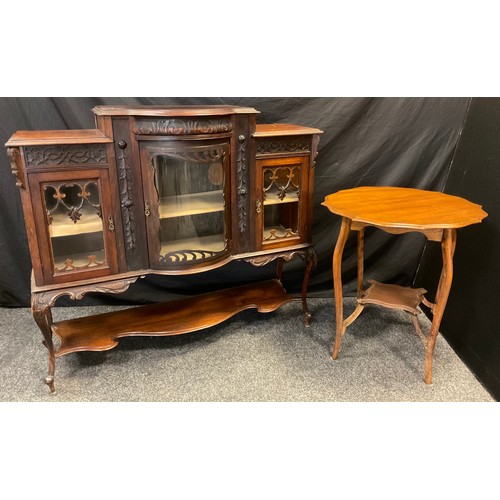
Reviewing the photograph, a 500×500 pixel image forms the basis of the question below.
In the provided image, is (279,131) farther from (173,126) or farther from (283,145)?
(173,126)

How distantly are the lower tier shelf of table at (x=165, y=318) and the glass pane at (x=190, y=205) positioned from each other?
0.40 meters

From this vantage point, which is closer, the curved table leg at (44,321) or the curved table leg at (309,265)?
the curved table leg at (44,321)

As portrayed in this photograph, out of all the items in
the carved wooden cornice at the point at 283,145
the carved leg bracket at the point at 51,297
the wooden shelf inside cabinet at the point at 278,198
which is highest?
the carved wooden cornice at the point at 283,145

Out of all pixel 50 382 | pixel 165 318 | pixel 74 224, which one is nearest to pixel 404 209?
pixel 165 318

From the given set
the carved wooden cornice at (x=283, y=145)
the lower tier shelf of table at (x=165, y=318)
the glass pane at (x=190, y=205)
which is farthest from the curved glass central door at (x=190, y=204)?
the lower tier shelf of table at (x=165, y=318)

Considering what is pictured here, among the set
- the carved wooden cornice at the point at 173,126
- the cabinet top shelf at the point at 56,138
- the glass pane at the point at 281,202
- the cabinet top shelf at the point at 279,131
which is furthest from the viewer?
the glass pane at the point at 281,202

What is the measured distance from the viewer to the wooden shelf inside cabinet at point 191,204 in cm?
179

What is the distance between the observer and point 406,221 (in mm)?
1626

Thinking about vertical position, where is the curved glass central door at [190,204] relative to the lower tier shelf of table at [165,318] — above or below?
above

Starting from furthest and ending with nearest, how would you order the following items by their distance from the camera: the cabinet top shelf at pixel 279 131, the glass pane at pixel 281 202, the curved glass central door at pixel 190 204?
the glass pane at pixel 281 202 < the cabinet top shelf at pixel 279 131 < the curved glass central door at pixel 190 204

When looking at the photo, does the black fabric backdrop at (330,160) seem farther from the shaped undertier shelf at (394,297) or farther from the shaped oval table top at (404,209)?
the shaped undertier shelf at (394,297)

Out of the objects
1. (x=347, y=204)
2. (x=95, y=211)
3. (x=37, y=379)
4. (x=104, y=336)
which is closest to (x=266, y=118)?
(x=347, y=204)

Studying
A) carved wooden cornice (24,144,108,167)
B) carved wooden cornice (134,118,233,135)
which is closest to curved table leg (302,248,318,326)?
carved wooden cornice (134,118,233,135)

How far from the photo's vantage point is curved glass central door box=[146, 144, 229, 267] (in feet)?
5.64
